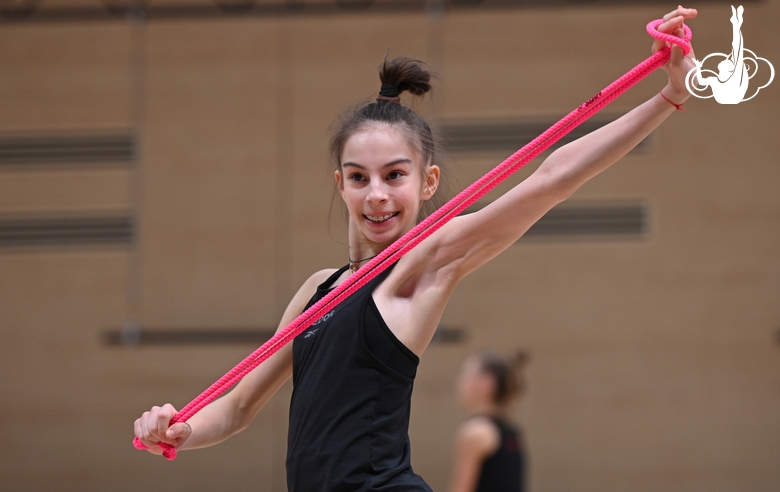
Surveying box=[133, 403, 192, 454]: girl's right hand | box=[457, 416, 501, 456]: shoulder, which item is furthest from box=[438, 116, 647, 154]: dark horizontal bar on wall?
box=[133, 403, 192, 454]: girl's right hand

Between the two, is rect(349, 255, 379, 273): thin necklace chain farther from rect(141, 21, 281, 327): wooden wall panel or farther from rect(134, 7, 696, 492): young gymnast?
rect(141, 21, 281, 327): wooden wall panel

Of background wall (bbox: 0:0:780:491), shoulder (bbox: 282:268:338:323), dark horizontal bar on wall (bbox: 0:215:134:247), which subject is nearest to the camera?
shoulder (bbox: 282:268:338:323)

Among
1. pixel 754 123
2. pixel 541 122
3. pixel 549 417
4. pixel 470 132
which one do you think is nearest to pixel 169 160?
pixel 470 132

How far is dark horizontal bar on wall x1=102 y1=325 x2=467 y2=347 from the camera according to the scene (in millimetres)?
5820

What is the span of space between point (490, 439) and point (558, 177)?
205 centimetres

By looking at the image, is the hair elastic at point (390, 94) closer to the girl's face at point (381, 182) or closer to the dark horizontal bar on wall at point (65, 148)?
the girl's face at point (381, 182)

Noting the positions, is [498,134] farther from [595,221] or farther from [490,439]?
[490,439]

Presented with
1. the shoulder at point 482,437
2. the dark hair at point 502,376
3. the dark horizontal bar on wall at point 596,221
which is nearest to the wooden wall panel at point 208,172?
the dark horizontal bar on wall at point 596,221

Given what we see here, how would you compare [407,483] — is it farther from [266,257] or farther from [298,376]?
[266,257]

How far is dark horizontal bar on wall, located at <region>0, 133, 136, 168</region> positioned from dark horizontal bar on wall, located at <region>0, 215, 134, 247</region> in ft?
1.29

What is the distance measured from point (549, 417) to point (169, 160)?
3011mm

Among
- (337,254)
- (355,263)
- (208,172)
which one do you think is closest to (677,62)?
(355,263)

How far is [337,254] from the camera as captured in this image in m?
5.91

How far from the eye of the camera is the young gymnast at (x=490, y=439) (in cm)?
329
